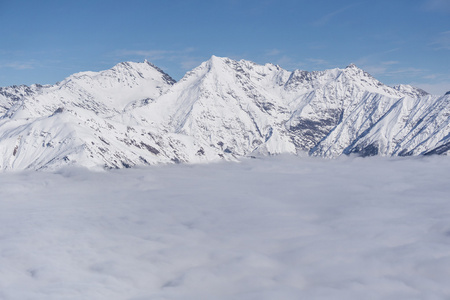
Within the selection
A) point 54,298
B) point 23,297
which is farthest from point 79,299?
point 23,297

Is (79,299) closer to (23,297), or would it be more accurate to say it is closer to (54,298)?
(54,298)
